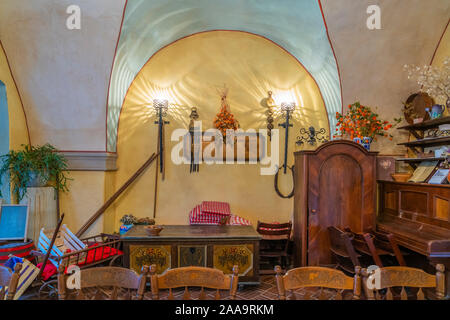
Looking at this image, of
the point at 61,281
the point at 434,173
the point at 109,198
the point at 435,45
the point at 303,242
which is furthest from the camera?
the point at 109,198

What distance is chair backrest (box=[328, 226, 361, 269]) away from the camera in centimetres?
299

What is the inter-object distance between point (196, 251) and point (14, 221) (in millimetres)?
2399

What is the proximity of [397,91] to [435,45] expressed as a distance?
73cm

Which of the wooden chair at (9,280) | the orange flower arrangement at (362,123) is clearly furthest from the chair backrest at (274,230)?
the wooden chair at (9,280)

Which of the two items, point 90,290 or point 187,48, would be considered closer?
point 90,290

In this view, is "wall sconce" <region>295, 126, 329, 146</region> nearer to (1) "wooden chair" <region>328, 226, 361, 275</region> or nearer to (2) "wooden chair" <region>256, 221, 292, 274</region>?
(2) "wooden chair" <region>256, 221, 292, 274</region>

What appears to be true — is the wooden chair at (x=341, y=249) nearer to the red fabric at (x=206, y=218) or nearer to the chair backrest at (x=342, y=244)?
the chair backrest at (x=342, y=244)

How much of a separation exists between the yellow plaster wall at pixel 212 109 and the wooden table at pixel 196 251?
1.52 m

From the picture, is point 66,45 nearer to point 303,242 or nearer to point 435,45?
point 303,242

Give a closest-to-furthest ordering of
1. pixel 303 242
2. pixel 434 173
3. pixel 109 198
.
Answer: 1. pixel 434 173
2. pixel 303 242
3. pixel 109 198

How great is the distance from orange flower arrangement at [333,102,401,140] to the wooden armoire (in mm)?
433

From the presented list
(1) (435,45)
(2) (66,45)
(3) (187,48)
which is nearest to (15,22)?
(2) (66,45)

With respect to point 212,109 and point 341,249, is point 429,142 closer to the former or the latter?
point 341,249

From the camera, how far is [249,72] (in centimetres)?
516
